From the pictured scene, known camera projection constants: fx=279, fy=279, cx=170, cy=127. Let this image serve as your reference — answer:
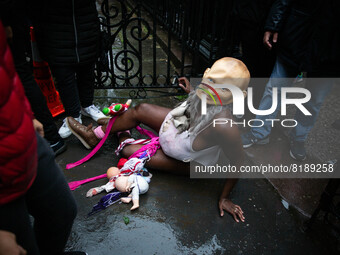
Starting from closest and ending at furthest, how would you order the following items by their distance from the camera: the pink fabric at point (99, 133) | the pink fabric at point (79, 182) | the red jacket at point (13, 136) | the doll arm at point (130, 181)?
the red jacket at point (13, 136), the doll arm at point (130, 181), the pink fabric at point (79, 182), the pink fabric at point (99, 133)

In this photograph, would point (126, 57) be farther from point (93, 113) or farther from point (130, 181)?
point (130, 181)

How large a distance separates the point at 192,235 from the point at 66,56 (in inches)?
74.6

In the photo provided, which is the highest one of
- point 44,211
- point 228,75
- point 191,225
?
point 228,75

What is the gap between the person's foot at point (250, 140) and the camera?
118 inches

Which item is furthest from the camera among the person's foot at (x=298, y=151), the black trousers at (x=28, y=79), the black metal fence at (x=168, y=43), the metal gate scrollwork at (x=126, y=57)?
the black metal fence at (x=168, y=43)

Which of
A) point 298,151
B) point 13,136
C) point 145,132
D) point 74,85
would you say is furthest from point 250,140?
point 13,136

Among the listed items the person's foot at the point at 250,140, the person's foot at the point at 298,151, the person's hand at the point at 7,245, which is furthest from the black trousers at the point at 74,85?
the person's foot at the point at 298,151

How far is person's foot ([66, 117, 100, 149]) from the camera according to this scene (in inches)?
105

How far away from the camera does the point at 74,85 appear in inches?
110

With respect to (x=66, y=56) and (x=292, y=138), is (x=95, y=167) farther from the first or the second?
(x=292, y=138)

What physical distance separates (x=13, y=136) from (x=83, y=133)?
169cm

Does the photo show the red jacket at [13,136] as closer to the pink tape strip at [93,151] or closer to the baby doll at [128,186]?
the baby doll at [128,186]

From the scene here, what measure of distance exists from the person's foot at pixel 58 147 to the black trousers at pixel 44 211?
4.12ft

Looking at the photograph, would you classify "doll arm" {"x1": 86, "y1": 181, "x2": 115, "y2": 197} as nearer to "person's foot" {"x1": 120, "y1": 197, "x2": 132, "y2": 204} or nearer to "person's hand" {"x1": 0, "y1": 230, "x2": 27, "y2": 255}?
"person's foot" {"x1": 120, "y1": 197, "x2": 132, "y2": 204}
